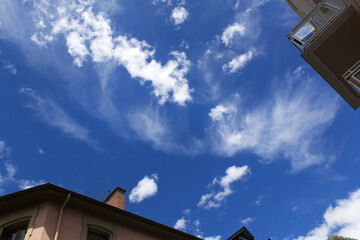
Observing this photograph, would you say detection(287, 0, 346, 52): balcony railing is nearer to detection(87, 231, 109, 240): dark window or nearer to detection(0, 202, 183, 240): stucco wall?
detection(0, 202, 183, 240): stucco wall

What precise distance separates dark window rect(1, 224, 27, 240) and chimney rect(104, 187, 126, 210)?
5.19 metres

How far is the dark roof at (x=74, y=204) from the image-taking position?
9.89m

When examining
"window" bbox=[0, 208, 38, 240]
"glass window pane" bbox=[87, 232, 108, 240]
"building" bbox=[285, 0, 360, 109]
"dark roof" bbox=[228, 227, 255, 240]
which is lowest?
"glass window pane" bbox=[87, 232, 108, 240]

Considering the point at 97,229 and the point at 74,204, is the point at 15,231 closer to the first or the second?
the point at 74,204

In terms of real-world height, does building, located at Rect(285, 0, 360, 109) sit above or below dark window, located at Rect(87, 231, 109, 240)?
above

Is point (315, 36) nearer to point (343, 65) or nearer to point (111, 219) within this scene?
point (343, 65)

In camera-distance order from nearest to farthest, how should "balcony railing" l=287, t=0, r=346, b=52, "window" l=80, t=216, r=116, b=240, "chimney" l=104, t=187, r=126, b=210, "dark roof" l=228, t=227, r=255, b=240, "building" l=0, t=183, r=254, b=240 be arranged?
"balcony railing" l=287, t=0, r=346, b=52 < "building" l=0, t=183, r=254, b=240 < "window" l=80, t=216, r=116, b=240 < "chimney" l=104, t=187, r=126, b=210 < "dark roof" l=228, t=227, r=255, b=240

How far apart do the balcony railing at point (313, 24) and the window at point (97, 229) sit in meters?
10.3

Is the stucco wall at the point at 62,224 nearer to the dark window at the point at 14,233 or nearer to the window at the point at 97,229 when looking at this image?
the window at the point at 97,229

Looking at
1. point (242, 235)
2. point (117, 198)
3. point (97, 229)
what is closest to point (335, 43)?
point (97, 229)

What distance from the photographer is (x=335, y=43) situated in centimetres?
879

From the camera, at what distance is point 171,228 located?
42.1 ft

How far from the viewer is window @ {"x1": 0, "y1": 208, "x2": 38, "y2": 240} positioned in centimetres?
955

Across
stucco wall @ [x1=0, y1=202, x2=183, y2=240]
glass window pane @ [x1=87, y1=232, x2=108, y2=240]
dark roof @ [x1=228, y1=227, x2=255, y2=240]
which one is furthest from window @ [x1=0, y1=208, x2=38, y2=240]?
dark roof @ [x1=228, y1=227, x2=255, y2=240]
